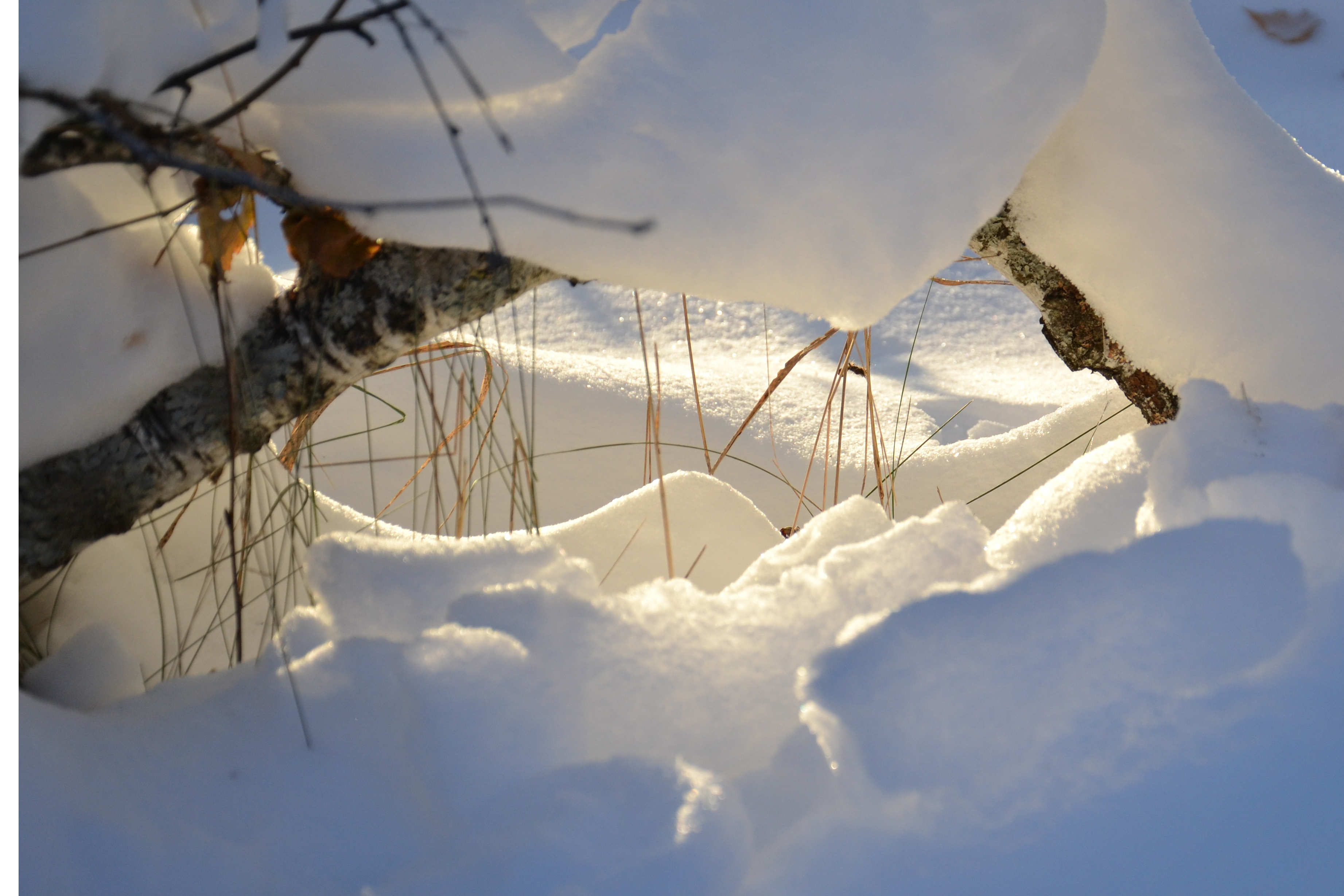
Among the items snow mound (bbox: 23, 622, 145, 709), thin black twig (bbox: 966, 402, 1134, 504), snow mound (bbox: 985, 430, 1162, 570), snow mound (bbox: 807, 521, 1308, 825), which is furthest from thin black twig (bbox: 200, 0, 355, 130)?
thin black twig (bbox: 966, 402, 1134, 504)

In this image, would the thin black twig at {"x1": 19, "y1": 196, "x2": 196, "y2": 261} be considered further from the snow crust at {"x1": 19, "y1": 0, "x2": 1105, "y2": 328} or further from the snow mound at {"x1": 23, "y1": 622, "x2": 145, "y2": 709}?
the snow mound at {"x1": 23, "y1": 622, "x2": 145, "y2": 709}

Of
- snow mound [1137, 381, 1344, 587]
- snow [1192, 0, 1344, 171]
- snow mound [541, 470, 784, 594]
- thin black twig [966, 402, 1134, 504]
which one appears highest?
snow [1192, 0, 1344, 171]

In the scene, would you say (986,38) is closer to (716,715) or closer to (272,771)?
(716,715)

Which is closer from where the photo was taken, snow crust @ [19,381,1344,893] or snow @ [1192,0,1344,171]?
snow crust @ [19,381,1344,893]

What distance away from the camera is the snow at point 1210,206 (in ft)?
2.78

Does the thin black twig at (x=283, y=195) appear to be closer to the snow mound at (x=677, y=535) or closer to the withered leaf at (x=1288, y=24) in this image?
the snow mound at (x=677, y=535)

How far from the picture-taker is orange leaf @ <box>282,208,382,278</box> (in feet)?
2.45

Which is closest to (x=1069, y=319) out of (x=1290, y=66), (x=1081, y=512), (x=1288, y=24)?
(x=1081, y=512)

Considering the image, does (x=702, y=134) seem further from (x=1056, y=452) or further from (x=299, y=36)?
(x=1056, y=452)

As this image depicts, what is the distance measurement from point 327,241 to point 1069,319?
781 mm

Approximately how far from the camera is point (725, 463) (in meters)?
1.81

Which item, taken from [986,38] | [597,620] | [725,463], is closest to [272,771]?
[597,620]

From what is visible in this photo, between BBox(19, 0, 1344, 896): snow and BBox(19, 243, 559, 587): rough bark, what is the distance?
0.03 meters

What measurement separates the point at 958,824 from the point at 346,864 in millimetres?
402
